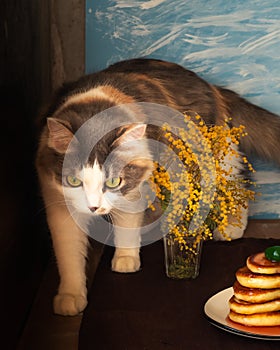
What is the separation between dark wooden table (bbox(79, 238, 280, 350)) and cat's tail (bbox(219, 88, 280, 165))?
532 millimetres

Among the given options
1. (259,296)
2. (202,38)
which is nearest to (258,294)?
(259,296)

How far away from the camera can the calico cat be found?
188cm

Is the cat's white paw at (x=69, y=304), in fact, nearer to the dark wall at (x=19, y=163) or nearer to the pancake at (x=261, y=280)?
the dark wall at (x=19, y=163)

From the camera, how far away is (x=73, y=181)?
1894mm

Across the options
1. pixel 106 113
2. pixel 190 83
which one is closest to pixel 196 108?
pixel 190 83

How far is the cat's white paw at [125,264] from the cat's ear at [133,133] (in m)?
0.34

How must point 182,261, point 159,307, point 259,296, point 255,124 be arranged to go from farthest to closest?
point 255,124 < point 182,261 < point 159,307 < point 259,296

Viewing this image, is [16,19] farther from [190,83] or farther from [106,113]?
[190,83]

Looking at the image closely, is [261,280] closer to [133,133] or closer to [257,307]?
[257,307]

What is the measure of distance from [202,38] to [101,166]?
1027 mm

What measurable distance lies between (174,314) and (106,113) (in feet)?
2.03

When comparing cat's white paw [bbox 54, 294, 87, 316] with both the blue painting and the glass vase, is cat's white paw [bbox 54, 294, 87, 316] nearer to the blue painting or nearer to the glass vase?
the glass vase

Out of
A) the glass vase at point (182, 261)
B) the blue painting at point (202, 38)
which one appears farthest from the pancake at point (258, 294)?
the blue painting at point (202, 38)

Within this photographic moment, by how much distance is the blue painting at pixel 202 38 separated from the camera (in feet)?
8.75
